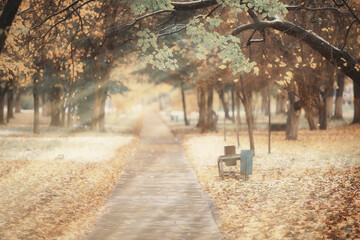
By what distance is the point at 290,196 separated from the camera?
10.0 metres

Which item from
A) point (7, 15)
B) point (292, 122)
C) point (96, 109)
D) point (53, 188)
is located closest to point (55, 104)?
point (96, 109)

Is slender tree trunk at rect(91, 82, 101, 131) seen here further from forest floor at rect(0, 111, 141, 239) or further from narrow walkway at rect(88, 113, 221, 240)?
narrow walkway at rect(88, 113, 221, 240)

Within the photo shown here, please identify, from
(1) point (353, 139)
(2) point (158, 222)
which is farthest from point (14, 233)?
(1) point (353, 139)

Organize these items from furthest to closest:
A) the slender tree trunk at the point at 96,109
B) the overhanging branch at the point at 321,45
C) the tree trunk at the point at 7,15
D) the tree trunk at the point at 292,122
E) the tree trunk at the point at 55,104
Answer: the tree trunk at the point at 55,104, the slender tree trunk at the point at 96,109, the tree trunk at the point at 292,122, the overhanging branch at the point at 321,45, the tree trunk at the point at 7,15

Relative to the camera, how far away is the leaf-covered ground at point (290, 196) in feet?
23.9

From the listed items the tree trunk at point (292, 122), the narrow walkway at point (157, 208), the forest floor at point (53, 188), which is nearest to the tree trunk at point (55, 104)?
the forest floor at point (53, 188)

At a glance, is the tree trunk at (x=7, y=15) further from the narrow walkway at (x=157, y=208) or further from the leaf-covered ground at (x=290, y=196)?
the leaf-covered ground at (x=290, y=196)

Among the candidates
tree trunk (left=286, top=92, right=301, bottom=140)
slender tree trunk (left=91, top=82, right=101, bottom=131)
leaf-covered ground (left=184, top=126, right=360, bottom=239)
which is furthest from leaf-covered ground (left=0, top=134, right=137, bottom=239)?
slender tree trunk (left=91, top=82, right=101, bottom=131)

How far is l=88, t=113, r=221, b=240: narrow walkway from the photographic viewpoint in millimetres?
7238

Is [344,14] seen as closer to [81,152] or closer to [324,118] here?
[81,152]

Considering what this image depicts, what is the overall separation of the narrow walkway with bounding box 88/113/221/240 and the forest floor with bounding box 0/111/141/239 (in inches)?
14.2

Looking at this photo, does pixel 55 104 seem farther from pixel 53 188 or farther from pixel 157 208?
pixel 157 208

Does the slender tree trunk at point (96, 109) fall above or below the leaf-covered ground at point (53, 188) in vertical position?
above

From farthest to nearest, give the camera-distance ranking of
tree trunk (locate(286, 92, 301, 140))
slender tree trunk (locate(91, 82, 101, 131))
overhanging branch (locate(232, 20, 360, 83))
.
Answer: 1. slender tree trunk (locate(91, 82, 101, 131))
2. tree trunk (locate(286, 92, 301, 140))
3. overhanging branch (locate(232, 20, 360, 83))
